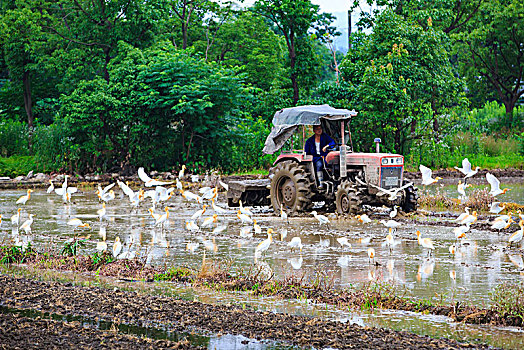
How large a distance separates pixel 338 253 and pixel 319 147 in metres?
6.09

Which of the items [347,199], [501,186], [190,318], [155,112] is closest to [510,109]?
[501,186]

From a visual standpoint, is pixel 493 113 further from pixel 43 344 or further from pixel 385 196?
pixel 43 344

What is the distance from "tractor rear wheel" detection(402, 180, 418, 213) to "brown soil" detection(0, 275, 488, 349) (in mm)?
9624

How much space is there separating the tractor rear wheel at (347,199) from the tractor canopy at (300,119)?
1.75 m

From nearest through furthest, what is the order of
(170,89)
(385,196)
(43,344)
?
(43,344) < (385,196) < (170,89)

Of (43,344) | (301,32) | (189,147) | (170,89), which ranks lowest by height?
(43,344)

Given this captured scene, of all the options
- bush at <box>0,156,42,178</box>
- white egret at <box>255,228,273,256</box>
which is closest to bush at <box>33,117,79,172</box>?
bush at <box>0,156,42,178</box>

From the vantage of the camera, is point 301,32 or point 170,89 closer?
point 170,89

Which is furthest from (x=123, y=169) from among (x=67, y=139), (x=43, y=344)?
(x=43, y=344)

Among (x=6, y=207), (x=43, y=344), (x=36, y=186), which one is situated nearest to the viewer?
(x=43, y=344)

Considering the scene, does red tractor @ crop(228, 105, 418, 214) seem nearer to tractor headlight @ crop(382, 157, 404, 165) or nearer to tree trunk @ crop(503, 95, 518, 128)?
tractor headlight @ crop(382, 157, 404, 165)

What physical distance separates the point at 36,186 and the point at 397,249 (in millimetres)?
18940

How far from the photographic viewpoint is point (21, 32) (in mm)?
33688

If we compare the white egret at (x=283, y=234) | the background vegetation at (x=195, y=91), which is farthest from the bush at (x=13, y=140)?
the white egret at (x=283, y=234)
